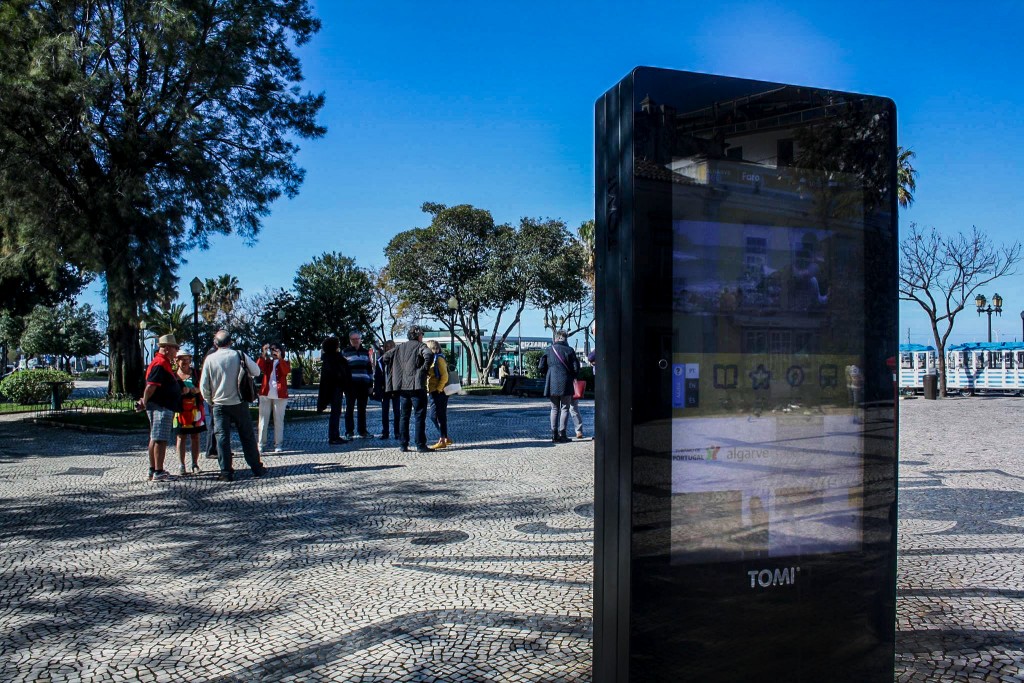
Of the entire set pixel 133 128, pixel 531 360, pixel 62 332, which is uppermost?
pixel 133 128

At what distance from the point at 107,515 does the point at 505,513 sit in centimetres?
351

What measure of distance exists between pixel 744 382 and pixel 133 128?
20152 mm

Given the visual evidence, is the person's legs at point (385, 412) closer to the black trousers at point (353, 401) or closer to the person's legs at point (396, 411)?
the person's legs at point (396, 411)

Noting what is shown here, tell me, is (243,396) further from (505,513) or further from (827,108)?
(827,108)

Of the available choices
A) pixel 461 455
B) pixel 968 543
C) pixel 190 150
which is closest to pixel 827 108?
pixel 968 543

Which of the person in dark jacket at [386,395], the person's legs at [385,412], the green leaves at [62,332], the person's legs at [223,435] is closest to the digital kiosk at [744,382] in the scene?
the person's legs at [223,435]

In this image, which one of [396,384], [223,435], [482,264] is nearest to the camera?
[223,435]

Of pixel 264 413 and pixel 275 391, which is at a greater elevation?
pixel 275 391

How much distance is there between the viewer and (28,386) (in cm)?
2144

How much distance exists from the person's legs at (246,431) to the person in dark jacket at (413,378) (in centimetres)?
230

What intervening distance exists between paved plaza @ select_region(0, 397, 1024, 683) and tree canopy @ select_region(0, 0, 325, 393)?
11.2 m

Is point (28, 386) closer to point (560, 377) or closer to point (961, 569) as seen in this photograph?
point (560, 377)

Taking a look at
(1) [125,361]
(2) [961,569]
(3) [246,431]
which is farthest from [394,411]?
(1) [125,361]

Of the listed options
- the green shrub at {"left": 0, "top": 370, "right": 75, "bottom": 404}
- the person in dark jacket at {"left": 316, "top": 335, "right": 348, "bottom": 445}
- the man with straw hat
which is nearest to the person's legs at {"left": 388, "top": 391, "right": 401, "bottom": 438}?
the person in dark jacket at {"left": 316, "top": 335, "right": 348, "bottom": 445}
